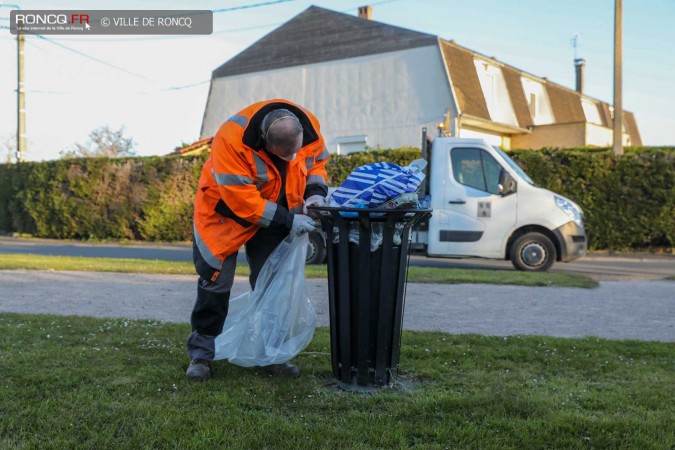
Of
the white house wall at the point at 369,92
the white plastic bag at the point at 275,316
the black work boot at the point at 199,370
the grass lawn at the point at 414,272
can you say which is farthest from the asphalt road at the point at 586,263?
the white house wall at the point at 369,92

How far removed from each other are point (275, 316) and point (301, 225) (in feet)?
2.10

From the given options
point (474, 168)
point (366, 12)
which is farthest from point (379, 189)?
point (366, 12)

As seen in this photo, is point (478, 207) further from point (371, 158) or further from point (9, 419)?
point (9, 419)

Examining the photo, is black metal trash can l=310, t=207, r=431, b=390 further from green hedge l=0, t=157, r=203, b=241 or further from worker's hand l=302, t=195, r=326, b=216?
green hedge l=0, t=157, r=203, b=241

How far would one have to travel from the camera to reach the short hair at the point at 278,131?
11.7 feet

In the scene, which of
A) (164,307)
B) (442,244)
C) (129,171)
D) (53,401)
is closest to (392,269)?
(53,401)

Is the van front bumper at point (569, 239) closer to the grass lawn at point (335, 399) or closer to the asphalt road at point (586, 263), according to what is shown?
the asphalt road at point (586, 263)

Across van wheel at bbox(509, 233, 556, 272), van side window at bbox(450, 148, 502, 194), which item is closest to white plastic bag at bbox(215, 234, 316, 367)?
van side window at bbox(450, 148, 502, 194)

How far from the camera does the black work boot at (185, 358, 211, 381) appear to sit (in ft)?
12.4

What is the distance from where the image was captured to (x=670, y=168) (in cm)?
1536

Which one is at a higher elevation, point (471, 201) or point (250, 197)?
point (471, 201)

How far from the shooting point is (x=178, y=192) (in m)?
20.3

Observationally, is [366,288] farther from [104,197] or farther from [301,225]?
[104,197]

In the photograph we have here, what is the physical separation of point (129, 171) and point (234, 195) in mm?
18400
